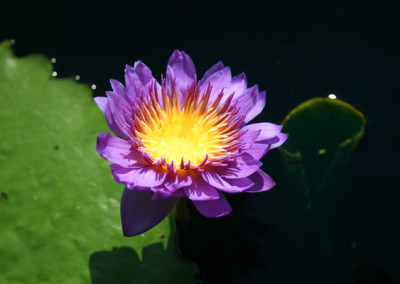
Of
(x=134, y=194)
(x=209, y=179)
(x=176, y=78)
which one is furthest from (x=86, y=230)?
(x=176, y=78)

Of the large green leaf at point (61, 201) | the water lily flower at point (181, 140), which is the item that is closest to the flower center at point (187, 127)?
the water lily flower at point (181, 140)

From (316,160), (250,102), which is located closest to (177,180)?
(250,102)

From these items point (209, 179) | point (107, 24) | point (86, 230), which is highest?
point (107, 24)

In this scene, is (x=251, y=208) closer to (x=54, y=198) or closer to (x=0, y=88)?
(x=54, y=198)

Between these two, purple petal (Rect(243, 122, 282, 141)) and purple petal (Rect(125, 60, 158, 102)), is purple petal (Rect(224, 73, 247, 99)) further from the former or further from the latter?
purple petal (Rect(125, 60, 158, 102))

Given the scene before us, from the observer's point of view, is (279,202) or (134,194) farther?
(279,202)

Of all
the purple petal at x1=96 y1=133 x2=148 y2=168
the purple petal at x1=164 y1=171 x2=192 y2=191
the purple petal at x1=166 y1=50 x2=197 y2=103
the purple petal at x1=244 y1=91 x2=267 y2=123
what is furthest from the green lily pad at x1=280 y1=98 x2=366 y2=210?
the purple petal at x1=96 y1=133 x2=148 y2=168

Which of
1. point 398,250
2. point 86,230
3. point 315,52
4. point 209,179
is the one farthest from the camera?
point 315,52
